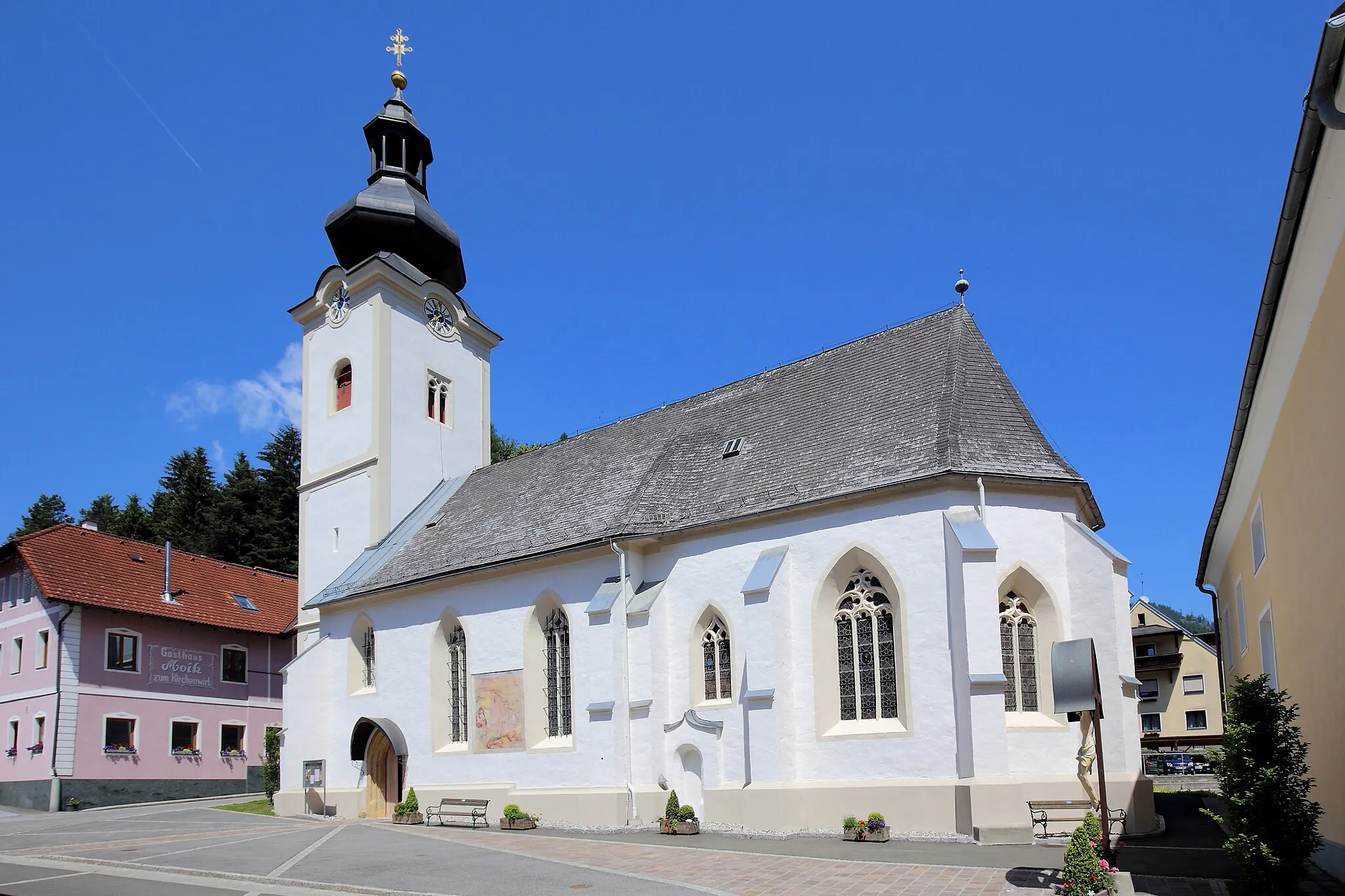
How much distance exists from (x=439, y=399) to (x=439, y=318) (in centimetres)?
243

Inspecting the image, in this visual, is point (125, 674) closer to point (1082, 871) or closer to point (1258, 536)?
point (1082, 871)

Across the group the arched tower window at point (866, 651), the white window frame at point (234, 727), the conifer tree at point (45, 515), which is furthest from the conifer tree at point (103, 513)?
the arched tower window at point (866, 651)

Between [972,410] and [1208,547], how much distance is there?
8657 millimetres

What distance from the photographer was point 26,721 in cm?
3183

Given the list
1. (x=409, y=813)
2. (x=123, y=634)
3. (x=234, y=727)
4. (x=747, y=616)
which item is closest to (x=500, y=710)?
(x=409, y=813)

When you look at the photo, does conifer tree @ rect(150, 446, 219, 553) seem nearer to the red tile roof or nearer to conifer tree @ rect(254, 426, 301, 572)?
conifer tree @ rect(254, 426, 301, 572)

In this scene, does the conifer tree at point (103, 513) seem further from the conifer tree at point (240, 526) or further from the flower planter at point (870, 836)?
the flower planter at point (870, 836)

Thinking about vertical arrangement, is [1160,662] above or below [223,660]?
below

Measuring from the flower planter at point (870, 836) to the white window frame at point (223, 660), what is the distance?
86.8ft

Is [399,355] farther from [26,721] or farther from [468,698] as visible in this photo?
[26,721]

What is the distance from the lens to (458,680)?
960 inches

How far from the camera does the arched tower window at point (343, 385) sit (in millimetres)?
30906

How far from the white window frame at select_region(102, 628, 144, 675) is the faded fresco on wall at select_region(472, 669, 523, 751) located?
1585cm

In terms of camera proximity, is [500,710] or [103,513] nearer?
[500,710]
